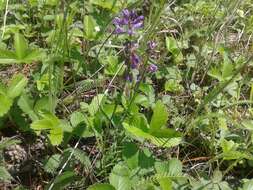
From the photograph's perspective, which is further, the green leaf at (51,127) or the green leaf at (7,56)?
the green leaf at (7,56)

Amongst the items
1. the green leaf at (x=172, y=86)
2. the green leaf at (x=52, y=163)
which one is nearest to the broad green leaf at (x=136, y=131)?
the green leaf at (x=52, y=163)

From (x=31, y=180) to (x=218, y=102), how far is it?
2.52ft

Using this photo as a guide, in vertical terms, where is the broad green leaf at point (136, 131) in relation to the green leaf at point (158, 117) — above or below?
below

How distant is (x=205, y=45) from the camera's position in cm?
220

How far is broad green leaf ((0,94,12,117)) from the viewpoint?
147 centimetres

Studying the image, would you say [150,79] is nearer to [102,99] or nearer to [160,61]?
[160,61]

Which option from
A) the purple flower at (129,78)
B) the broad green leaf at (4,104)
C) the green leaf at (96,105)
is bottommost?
the green leaf at (96,105)

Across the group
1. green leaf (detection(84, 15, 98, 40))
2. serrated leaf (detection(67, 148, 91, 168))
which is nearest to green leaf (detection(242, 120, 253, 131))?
serrated leaf (detection(67, 148, 91, 168))

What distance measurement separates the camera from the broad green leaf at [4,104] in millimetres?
1470

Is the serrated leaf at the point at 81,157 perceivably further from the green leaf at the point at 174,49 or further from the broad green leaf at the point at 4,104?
the green leaf at the point at 174,49

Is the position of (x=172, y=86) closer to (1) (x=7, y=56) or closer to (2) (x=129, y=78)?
(2) (x=129, y=78)

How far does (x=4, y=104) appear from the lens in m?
1.49

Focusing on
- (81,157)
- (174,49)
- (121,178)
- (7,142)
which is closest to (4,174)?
(7,142)

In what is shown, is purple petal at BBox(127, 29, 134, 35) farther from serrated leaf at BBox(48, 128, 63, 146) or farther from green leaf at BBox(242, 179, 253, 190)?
green leaf at BBox(242, 179, 253, 190)
